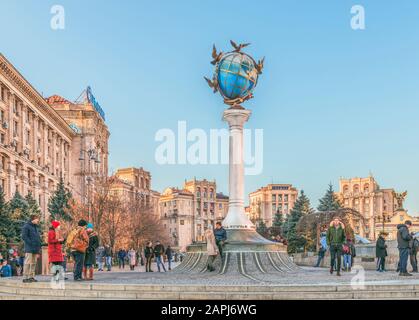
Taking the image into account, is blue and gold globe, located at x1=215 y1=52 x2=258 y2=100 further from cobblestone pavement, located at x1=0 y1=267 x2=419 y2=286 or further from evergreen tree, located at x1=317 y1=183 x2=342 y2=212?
evergreen tree, located at x1=317 y1=183 x2=342 y2=212

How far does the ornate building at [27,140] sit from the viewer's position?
203 ft

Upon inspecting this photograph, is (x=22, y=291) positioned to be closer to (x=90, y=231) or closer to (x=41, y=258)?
(x=90, y=231)

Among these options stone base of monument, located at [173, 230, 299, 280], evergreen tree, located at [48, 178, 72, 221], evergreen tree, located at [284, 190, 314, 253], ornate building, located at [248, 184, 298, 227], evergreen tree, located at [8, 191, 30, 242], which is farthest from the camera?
ornate building, located at [248, 184, 298, 227]

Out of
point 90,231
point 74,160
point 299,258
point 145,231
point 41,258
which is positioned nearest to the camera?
point 90,231

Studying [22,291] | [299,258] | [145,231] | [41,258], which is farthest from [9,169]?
[22,291]

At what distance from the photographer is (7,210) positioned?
45.2 metres

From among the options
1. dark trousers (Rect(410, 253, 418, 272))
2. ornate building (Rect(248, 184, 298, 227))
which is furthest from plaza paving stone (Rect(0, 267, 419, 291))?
ornate building (Rect(248, 184, 298, 227))

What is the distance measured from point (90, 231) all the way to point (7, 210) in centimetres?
2728

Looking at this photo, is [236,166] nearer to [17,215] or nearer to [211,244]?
[211,244]

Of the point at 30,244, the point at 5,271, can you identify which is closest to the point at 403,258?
the point at 30,244

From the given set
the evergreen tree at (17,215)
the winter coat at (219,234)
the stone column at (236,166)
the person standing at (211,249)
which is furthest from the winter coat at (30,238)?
the evergreen tree at (17,215)

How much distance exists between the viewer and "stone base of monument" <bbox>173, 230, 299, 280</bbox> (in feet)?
68.1

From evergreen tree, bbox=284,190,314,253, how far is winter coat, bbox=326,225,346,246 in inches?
1378

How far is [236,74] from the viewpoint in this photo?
76.1ft
